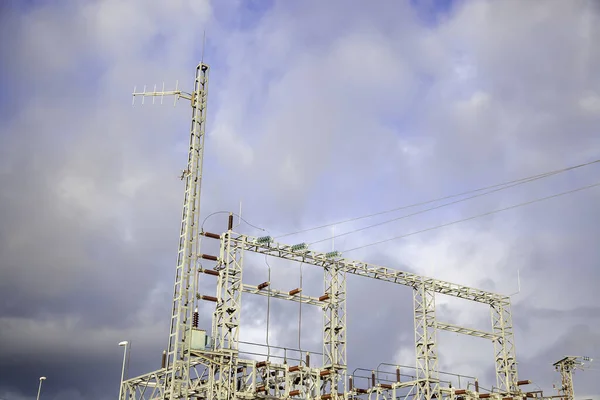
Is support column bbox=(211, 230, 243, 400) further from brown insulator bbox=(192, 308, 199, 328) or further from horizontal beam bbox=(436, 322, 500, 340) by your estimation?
horizontal beam bbox=(436, 322, 500, 340)

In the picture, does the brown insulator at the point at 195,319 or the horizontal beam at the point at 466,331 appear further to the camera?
the horizontal beam at the point at 466,331

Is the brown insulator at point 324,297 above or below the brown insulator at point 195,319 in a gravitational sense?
above

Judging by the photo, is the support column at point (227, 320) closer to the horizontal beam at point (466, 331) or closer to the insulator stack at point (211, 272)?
the insulator stack at point (211, 272)

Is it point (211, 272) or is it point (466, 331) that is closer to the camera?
point (211, 272)

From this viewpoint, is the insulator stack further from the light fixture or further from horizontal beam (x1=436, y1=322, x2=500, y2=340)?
horizontal beam (x1=436, y1=322, x2=500, y2=340)

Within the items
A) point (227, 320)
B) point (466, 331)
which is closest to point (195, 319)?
point (227, 320)

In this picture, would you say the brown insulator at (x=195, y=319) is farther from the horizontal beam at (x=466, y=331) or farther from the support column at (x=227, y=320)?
the horizontal beam at (x=466, y=331)

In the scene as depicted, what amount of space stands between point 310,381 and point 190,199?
17.8 m

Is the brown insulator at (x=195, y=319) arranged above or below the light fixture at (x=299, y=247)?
below

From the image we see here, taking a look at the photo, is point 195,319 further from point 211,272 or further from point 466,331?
point 466,331

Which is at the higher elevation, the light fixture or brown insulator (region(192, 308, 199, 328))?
the light fixture

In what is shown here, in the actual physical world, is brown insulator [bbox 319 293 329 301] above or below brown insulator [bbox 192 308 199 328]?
above

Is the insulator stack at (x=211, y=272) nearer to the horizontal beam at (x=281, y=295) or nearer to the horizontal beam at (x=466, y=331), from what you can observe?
the horizontal beam at (x=281, y=295)

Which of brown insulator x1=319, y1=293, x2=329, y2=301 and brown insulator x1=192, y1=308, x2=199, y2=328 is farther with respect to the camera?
brown insulator x1=319, y1=293, x2=329, y2=301
